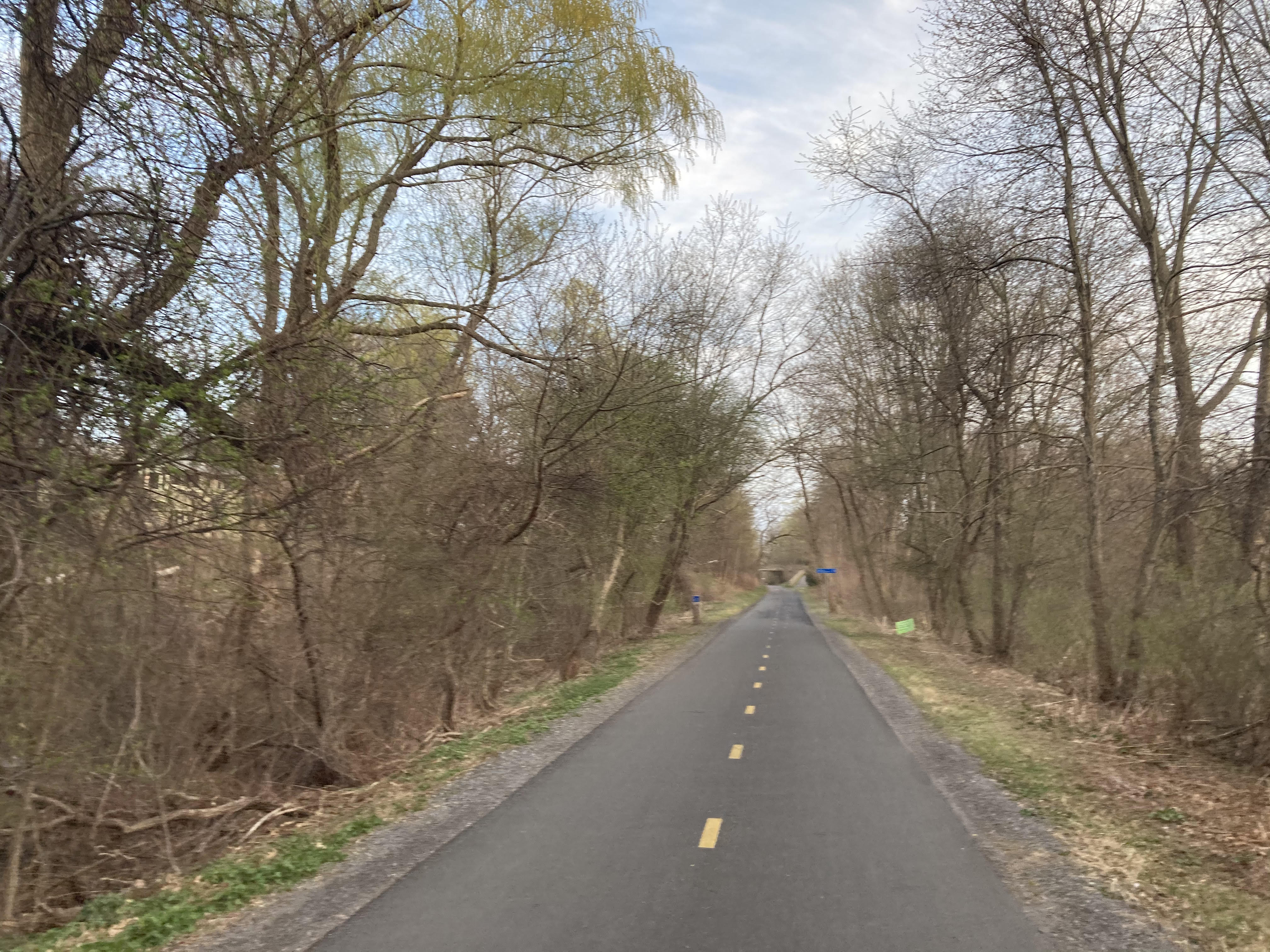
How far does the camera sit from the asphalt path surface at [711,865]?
14.5 feet

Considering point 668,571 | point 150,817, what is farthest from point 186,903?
point 668,571

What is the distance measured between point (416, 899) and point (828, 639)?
67.2 ft

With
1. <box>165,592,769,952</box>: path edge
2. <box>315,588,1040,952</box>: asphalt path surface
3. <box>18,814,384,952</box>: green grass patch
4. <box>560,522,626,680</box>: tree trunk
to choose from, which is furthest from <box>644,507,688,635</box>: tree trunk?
<box>18,814,384,952</box>: green grass patch

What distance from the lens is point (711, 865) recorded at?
548 centimetres

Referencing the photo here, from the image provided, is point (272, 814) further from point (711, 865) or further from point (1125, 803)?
point (1125, 803)

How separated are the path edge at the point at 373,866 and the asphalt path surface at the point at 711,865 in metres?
0.15

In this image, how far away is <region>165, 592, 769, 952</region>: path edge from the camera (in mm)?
4477

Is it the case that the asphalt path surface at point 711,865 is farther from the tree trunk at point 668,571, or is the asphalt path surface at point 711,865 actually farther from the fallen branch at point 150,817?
the tree trunk at point 668,571

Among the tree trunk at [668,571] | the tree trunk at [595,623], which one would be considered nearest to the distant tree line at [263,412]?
the tree trunk at [595,623]

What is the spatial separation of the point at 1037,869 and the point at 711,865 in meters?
2.15

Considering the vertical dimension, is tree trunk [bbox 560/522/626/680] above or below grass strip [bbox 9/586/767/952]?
above

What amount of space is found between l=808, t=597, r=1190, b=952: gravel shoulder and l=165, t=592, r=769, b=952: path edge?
3857 mm

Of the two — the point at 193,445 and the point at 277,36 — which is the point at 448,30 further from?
the point at 193,445

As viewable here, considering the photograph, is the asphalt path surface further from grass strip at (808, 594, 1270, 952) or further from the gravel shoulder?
grass strip at (808, 594, 1270, 952)
